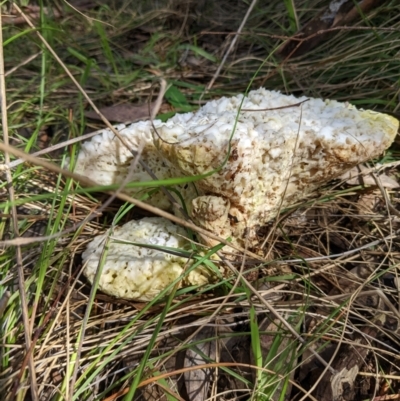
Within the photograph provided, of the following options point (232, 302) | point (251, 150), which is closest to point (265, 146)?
point (251, 150)

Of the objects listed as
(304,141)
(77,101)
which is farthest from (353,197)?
(77,101)

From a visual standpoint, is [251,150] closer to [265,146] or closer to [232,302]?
[265,146]

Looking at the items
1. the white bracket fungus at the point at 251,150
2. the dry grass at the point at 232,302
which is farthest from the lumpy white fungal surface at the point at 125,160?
the dry grass at the point at 232,302

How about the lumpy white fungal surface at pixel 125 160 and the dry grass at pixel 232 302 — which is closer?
the dry grass at pixel 232 302

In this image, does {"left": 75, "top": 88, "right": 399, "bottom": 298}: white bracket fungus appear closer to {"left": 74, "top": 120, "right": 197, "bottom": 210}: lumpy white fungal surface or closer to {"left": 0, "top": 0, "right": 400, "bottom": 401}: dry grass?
{"left": 74, "top": 120, "right": 197, "bottom": 210}: lumpy white fungal surface

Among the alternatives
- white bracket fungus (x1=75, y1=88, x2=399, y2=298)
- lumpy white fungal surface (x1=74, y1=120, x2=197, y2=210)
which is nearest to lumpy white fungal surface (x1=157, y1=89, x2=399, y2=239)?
white bracket fungus (x1=75, y1=88, x2=399, y2=298)

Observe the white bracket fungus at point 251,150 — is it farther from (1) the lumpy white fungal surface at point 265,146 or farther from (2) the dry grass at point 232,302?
(2) the dry grass at point 232,302

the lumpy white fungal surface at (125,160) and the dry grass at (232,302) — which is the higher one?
the lumpy white fungal surface at (125,160)
